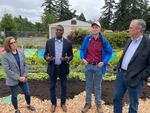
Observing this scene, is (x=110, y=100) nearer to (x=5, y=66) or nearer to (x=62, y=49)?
(x=62, y=49)

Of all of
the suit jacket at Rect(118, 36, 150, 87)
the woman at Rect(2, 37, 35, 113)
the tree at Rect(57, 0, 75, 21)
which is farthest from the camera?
the tree at Rect(57, 0, 75, 21)

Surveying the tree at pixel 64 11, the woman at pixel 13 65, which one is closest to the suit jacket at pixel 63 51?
the woman at pixel 13 65

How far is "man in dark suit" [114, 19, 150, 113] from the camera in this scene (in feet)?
16.5

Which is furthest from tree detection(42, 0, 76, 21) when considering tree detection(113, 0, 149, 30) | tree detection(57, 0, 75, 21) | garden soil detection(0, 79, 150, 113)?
garden soil detection(0, 79, 150, 113)

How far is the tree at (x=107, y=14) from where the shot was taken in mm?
69438

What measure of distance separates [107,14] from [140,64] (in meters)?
67.6

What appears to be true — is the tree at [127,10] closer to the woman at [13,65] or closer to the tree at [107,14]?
the tree at [107,14]

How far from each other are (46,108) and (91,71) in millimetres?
1304

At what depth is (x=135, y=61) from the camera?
5082 millimetres

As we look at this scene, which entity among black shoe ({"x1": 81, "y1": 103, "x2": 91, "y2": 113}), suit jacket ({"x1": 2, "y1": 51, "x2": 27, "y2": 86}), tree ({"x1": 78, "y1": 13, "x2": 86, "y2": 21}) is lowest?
black shoe ({"x1": 81, "y1": 103, "x2": 91, "y2": 113})

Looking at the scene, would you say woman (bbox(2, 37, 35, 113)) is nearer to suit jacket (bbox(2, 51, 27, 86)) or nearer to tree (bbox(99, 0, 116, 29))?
suit jacket (bbox(2, 51, 27, 86))

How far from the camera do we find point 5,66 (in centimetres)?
602

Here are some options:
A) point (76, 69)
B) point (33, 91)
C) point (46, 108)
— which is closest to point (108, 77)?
point (76, 69)

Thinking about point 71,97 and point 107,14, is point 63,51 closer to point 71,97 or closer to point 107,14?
point 71,97
